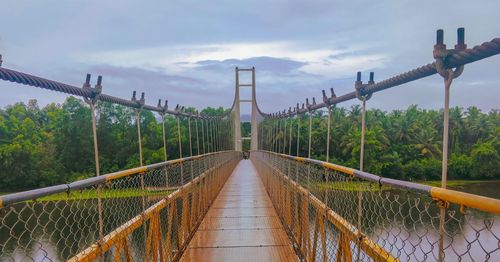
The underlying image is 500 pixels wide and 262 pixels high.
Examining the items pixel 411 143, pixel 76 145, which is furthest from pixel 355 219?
pixel 411 143

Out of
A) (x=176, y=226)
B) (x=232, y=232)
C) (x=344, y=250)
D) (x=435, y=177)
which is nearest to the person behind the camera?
(x=344, y=250)

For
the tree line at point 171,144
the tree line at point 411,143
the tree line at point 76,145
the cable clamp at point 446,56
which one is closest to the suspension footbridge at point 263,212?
the cable clamp at point 446,56

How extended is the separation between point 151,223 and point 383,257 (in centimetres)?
134

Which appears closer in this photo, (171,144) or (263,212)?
(263,212)

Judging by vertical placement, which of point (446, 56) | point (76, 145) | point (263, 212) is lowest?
point (263, 212)

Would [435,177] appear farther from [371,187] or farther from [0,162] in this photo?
[371,187]

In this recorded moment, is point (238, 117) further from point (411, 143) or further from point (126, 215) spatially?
point (126, 215)

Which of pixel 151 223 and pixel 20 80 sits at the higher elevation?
pixel 20 80

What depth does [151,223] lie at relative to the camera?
2.35 m

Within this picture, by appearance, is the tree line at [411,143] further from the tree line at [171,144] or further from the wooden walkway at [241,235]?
the wooden walkway at [241,235]

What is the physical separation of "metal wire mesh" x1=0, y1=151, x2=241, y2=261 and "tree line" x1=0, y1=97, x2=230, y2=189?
16.8 metres

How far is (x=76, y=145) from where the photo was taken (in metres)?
26.3

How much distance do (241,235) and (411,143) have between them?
3022 cm

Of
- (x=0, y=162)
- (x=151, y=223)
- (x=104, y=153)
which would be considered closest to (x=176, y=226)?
(x=151, y=223)
